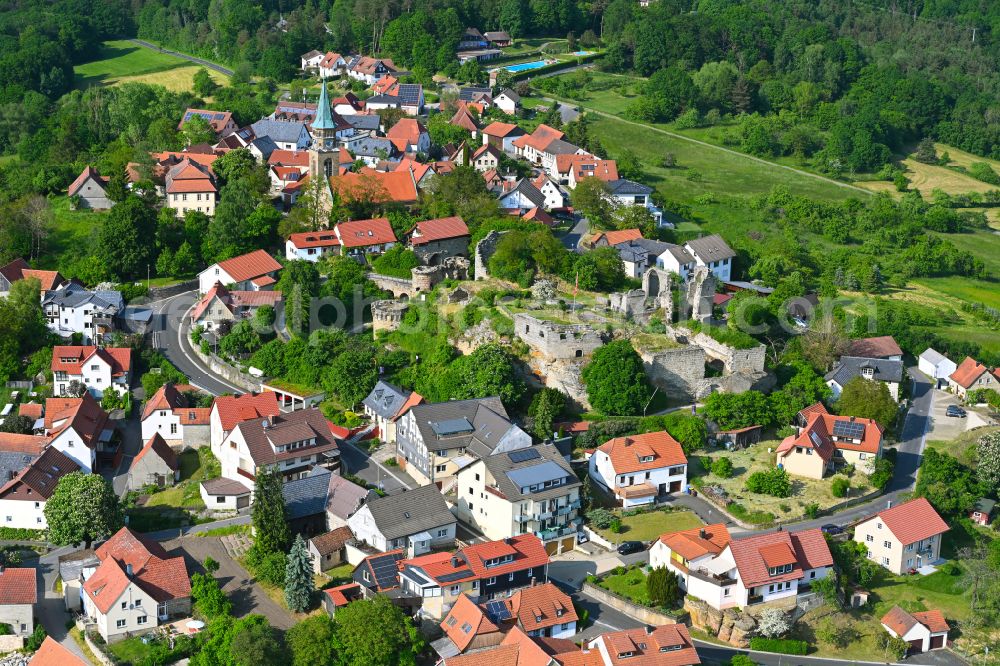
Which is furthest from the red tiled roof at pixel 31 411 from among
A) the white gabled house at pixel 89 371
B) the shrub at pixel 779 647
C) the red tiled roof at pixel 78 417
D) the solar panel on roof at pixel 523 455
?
the shrub at pixel 779 647

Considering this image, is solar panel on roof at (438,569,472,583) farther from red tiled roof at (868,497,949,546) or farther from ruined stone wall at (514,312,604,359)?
red tiled roof at (868,497,949,546)

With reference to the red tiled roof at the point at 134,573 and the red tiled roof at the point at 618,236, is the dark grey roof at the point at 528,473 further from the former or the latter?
the red tiled roof at the point at 618,236

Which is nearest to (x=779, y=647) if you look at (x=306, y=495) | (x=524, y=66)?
(x=306, y=495)

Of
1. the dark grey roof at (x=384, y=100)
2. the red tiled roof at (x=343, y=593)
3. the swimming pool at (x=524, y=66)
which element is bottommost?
the red tiled roof at (x=343, y=593)

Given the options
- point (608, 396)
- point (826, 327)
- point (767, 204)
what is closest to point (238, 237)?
point (608, 396)

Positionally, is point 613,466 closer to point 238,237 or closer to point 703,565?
point 703,565

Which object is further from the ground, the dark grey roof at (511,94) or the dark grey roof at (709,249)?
the dark grey roof at (511,94)

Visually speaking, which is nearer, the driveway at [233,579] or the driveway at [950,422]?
the driveway at [233,579]

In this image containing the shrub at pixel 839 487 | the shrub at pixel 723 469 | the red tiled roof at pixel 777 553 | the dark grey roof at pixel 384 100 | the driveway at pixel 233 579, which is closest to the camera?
the driveway at pixel 233 579
